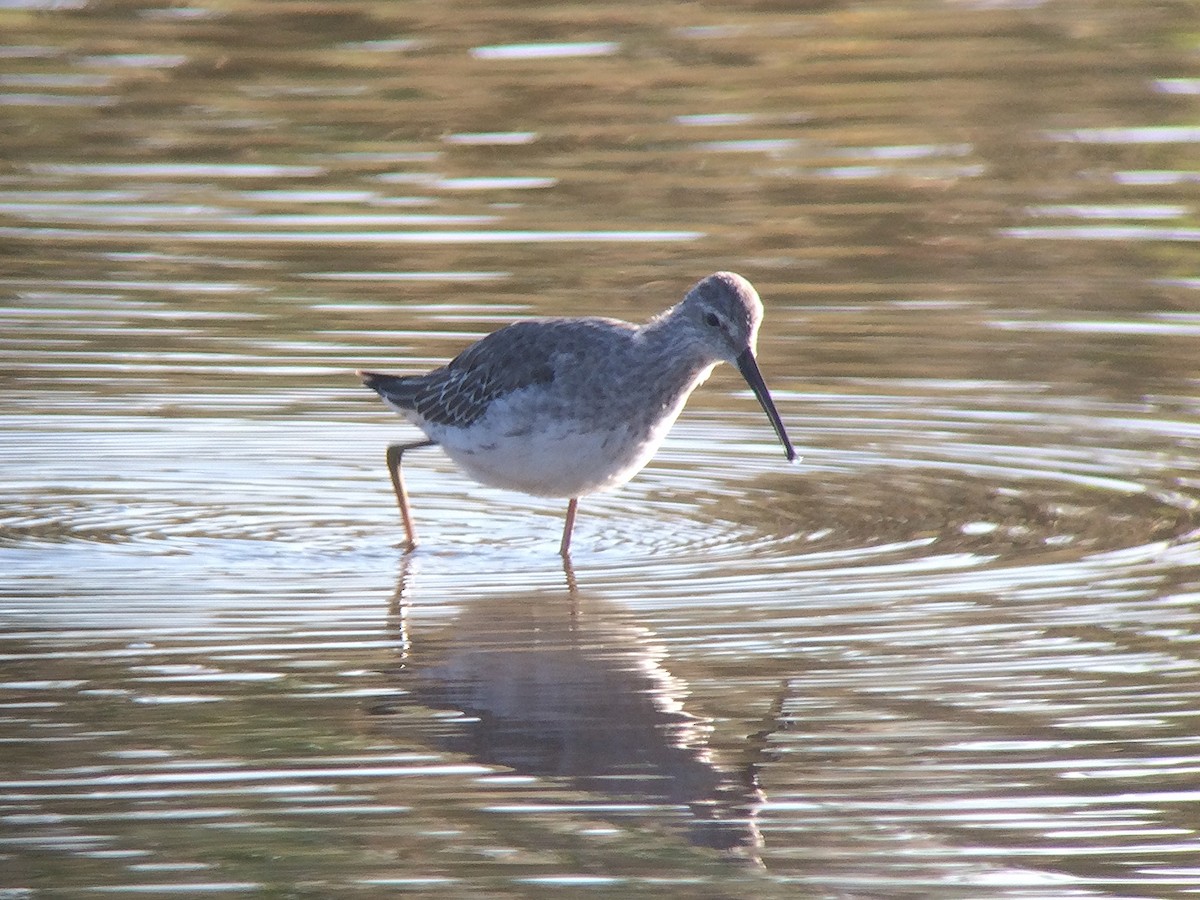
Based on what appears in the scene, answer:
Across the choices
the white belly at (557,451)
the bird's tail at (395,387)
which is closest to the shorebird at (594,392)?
the white belly at (557,451)

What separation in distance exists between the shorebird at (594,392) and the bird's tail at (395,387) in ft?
2.46

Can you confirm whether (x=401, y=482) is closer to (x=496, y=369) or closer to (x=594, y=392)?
(x=496, y=369)

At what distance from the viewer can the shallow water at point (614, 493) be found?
636 cm

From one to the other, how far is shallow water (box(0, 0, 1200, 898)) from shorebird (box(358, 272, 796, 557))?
1.42 feet

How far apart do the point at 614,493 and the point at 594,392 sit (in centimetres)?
154

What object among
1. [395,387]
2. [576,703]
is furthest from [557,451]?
[576,703]

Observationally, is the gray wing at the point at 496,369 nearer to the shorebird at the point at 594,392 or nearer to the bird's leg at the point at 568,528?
the shorebird at the point at 594,392

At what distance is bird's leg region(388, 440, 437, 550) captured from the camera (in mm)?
9836

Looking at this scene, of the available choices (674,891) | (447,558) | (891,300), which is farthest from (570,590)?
(891,300)

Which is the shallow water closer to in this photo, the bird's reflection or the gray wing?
the bird's reflection

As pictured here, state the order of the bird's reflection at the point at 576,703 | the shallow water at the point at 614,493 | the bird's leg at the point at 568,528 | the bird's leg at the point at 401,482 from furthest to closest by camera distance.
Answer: the bird's leg at the point at 401,482 < the bird's leg at the point at 568,528 < the bird's reflection at the point at 576,703 < the shallow water at the point at 614,493

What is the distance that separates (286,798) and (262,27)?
15.5 meters

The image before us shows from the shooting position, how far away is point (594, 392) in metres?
9.27

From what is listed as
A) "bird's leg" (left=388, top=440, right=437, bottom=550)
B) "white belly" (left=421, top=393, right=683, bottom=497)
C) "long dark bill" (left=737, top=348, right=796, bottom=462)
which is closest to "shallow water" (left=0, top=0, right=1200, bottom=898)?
"bird's leg" (left=388, top=440, right=437, bottom=550)
